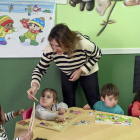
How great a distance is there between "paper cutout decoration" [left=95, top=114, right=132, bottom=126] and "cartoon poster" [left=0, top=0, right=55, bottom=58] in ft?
3.49

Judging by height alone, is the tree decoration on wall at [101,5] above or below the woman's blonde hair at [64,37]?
above

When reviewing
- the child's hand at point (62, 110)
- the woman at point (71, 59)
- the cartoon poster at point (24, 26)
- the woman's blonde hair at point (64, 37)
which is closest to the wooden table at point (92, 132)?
the child's hand at point (62, 110)

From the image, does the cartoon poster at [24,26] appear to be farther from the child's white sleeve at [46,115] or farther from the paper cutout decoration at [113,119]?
the paper cutout decoration at [113,119]

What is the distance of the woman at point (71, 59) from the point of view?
1.41m

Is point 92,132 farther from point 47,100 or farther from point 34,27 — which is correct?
point 34,27

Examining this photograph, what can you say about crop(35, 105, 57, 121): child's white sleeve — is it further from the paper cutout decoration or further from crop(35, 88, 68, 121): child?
the paper cutout decoration

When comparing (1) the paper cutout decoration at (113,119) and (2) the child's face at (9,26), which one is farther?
(2) the child's face at (9,26)

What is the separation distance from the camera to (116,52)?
2156 mm

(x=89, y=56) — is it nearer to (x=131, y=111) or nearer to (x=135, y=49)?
(x=131, y=111)

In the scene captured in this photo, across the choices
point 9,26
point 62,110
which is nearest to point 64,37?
point 62,110

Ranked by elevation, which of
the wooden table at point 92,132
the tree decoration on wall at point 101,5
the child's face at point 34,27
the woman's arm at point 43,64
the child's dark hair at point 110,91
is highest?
the tree decoration on wall at point 101,5

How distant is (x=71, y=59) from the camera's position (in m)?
1.63

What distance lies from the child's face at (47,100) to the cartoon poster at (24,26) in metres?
0.57

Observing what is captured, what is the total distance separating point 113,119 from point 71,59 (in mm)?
664
